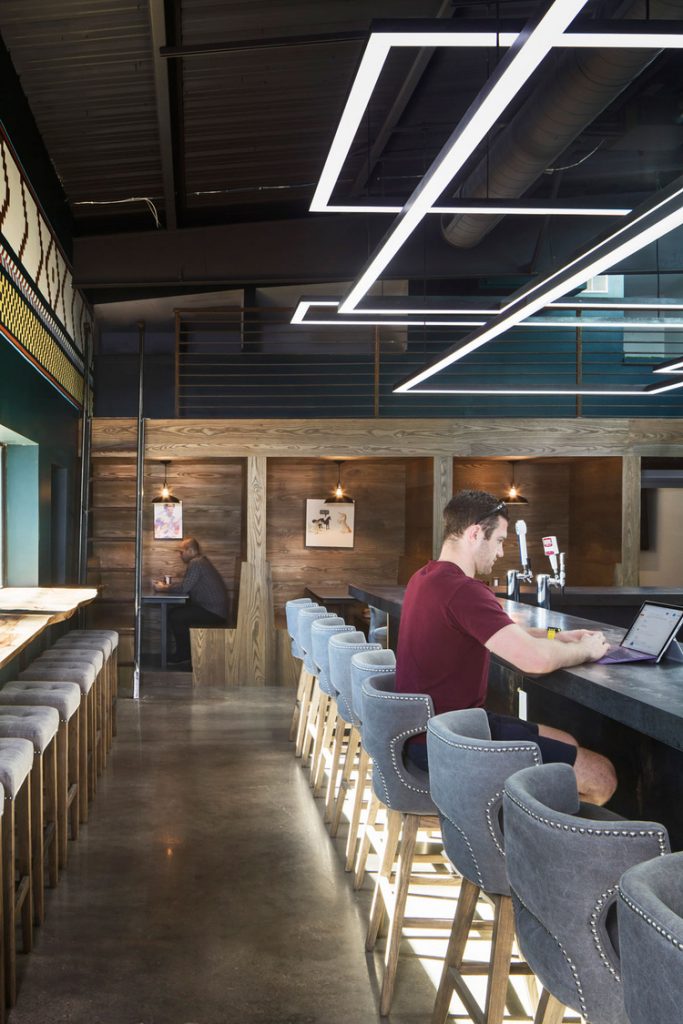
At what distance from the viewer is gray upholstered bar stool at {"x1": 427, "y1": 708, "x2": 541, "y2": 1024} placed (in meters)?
2.28

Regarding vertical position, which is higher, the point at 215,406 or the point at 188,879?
the point at 215,406

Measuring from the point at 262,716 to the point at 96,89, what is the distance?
15.8 ft

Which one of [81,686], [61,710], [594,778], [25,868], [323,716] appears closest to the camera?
[594,778]

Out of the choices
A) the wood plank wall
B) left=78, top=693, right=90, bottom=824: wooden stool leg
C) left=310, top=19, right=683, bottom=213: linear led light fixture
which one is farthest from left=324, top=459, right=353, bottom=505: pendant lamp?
left=310, top=19, right=683, bottom=213: linear led light fixture

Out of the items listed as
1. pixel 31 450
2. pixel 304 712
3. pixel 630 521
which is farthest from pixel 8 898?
pixel 630 521

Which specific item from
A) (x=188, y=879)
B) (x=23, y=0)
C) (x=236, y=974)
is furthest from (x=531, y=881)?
(x=23, y=0)

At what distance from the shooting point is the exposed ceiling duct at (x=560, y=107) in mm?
5156

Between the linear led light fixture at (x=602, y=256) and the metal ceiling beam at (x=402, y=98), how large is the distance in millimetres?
1204

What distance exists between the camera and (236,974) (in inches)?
130

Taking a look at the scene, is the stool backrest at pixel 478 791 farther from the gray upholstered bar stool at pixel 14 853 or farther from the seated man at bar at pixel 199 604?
the seated man at bar at pixel 199 604

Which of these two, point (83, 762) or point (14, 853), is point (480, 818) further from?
point (83, 762)

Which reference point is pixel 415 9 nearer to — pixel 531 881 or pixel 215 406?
pixel 215 406

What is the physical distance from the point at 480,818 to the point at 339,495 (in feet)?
28.1

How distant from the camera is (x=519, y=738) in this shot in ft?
10.2
